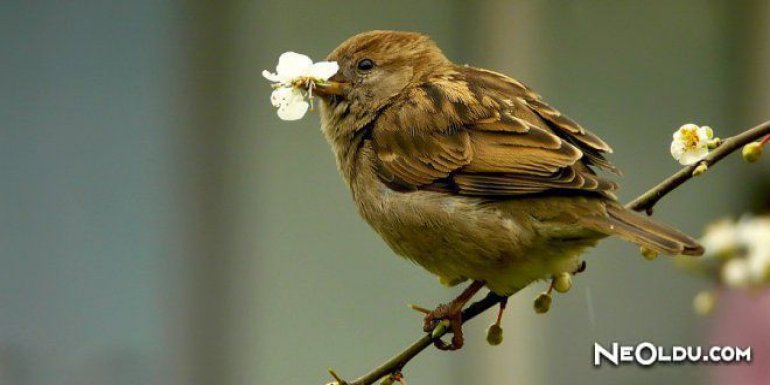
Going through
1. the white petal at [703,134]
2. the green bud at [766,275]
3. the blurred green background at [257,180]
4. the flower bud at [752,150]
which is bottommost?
the green bud at [766,275]

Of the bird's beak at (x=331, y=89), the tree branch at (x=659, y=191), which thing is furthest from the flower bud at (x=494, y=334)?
the bird's beak at (x=331, y=89)

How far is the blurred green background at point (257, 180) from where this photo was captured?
559 centimetres

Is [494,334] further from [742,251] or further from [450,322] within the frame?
[742,251]

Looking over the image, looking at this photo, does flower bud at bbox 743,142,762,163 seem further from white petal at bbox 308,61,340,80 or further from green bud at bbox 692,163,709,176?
white petal at bbox 308,61,340,80

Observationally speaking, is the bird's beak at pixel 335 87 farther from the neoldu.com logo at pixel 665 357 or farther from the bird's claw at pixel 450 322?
the neoldu.com logo at pixel 665 357

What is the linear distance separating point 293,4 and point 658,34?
1.68 m

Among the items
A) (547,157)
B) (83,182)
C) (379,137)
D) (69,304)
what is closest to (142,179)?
(83,182)

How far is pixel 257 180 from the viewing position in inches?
231

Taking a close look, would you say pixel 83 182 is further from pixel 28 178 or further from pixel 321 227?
pixel 321 227

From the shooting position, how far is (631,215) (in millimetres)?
2205

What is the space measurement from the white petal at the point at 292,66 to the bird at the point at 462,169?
26 cm

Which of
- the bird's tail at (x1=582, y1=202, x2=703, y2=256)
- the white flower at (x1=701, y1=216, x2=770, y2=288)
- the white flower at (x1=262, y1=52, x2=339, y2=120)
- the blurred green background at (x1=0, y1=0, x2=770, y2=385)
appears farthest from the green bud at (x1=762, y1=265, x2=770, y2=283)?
the blurred green background at (x1=0, y1=0, x2=770, y2=385)

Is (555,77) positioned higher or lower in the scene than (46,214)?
higher

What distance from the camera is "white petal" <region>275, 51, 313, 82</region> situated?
6.79ft
